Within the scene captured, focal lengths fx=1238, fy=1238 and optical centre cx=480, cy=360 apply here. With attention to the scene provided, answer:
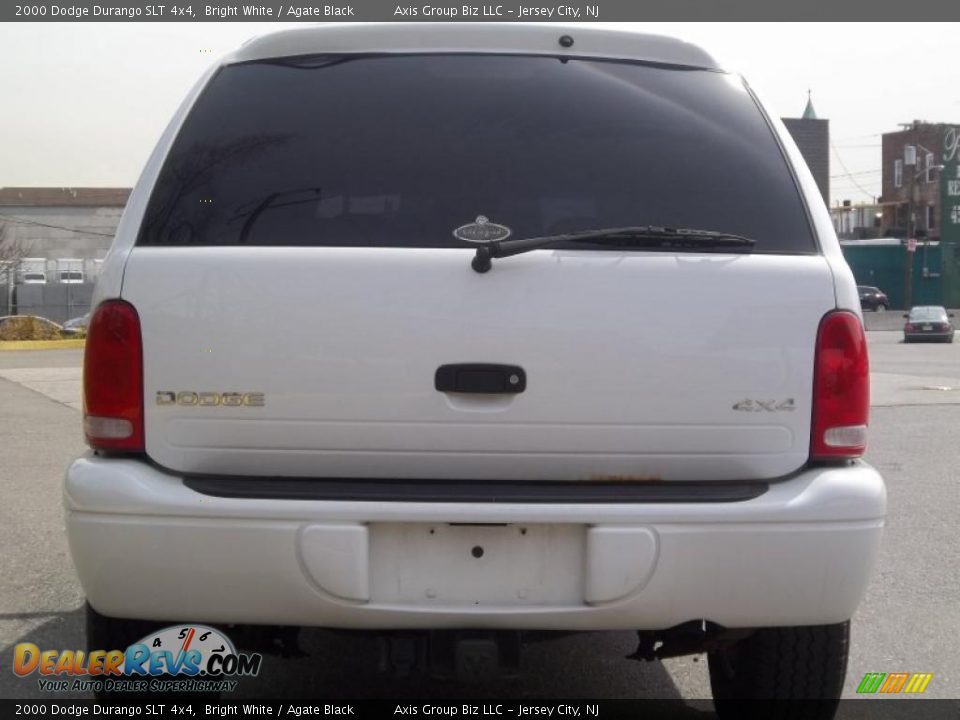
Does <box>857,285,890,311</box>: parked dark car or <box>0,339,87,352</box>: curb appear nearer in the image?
<box>0,339,87,352</box>: curb

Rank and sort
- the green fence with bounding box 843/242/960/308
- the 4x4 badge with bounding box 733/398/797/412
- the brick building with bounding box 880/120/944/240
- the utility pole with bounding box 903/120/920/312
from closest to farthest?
A: the 4x4 badge with bounding box 733/398/797/412 < the utility pole with bounding box 903/120/920/312 < the green fence with bounding box 843/242/960/308 < the brick building with bounding box 880/120/944/240

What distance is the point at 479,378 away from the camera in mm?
2781

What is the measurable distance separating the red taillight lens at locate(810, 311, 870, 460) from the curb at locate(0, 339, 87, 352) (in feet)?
88.5

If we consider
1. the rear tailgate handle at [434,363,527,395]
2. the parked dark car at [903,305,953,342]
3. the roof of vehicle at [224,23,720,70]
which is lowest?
the parked dark car at [903,305,953,342]

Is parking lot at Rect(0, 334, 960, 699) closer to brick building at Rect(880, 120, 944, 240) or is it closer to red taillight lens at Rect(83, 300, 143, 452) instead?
red taillight lens at Rect(83, 300, 143, 452)

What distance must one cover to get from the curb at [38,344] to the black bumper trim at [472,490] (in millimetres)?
26546

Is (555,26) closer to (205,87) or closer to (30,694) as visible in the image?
(205,87)

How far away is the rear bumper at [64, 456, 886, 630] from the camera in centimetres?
271

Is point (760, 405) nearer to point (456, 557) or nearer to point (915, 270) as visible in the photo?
point (456, 557)

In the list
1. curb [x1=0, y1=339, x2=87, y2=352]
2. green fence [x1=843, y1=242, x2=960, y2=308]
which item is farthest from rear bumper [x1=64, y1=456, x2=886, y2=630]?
green fence [x1=843, y1=242, x2=960, y2=308]

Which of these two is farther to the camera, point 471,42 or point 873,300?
point 873,300

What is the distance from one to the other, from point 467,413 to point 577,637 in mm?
2000

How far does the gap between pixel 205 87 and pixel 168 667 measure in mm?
1493

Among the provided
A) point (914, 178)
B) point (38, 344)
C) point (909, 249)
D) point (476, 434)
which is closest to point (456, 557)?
point (476, 434)
